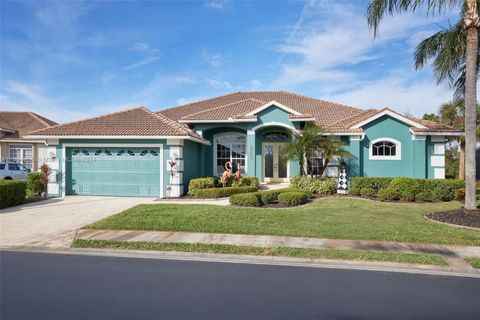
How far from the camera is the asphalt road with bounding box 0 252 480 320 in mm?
4391

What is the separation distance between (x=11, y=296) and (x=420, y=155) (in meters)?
19.2

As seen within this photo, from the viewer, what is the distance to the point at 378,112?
18344mm

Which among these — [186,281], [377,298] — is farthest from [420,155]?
[186,281]

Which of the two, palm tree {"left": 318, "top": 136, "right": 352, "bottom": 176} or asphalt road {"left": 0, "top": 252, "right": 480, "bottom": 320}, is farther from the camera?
palm tree {"left": 318, "top": 136, "right": 352, "bottom": 176}

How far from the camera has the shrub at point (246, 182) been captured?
56.8 feet

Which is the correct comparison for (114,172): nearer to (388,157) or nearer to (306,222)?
(306,222)

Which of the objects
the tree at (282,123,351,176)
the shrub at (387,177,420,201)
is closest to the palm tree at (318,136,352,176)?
the tree at (282,123,351,176)

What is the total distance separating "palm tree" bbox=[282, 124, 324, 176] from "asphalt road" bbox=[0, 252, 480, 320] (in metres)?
11.2

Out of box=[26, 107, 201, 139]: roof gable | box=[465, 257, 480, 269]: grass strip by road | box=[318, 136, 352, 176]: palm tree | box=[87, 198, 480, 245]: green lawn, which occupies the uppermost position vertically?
box=[26, 107, 201, 139]: roof gable

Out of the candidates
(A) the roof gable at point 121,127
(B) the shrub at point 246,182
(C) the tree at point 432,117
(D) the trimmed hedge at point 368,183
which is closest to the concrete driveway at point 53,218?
(A) the roof gable at point 121,127

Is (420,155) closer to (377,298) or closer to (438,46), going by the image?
(438,46)

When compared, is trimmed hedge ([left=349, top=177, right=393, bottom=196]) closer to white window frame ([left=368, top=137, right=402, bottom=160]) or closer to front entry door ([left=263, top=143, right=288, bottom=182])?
white window frame ([left=368, top=137, right=402, bottom=160])

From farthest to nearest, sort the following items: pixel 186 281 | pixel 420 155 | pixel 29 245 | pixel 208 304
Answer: pixel 420 155 < pixel 29 245 < pixel 186 281 < pixel 208 304

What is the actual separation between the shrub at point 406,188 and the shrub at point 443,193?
860 mm
